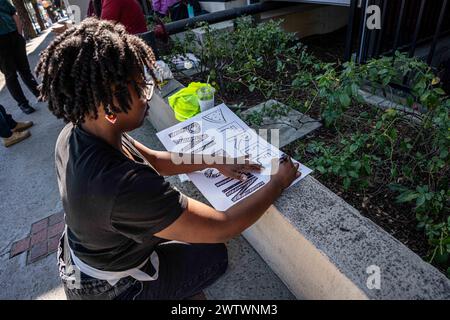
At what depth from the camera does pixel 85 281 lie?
134 centimetres

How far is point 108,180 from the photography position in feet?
3.35

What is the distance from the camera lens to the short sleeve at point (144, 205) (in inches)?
40.4

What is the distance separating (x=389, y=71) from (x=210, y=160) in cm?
106

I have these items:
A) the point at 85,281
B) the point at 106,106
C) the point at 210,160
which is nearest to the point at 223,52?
the point at 210,160

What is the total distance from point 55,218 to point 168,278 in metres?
A: 1.48

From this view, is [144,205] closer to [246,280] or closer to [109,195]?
[109,195]

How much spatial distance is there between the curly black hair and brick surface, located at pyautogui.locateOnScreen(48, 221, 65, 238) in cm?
159

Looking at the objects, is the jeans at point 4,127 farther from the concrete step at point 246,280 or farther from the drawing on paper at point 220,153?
the concrete step at point 246,280

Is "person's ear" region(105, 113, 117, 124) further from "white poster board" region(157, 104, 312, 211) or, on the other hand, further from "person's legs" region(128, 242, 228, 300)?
"person's legs" region(128, 242, 228, 300)

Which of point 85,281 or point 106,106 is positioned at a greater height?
point 106,106

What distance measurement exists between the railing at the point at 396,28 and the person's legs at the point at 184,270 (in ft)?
7.14

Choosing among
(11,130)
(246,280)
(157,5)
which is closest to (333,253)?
(246,280)

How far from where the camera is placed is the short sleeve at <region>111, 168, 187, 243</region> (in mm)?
1026
